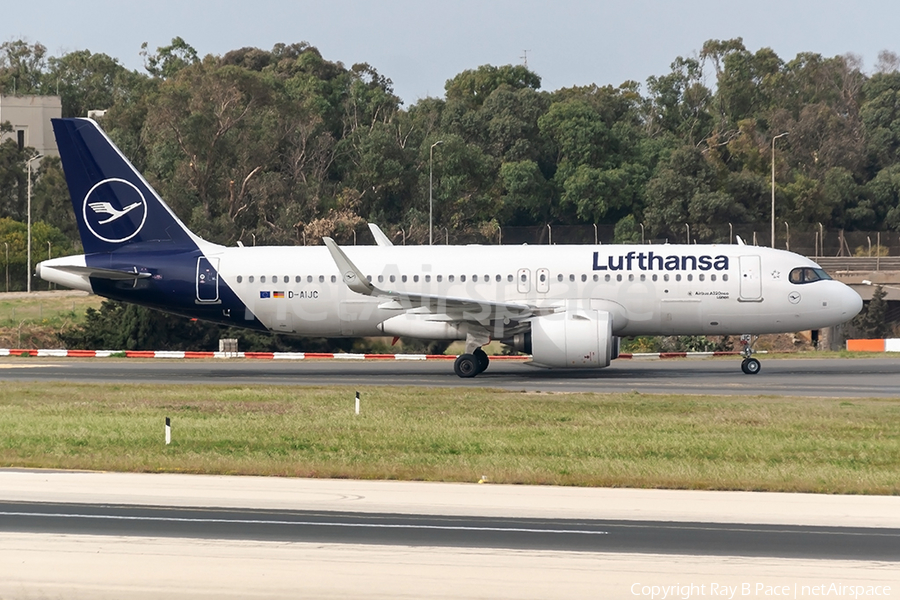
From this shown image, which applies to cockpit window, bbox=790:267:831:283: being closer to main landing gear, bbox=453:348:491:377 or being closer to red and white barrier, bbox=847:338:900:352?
main landing gear, bbox=453:348:491:377

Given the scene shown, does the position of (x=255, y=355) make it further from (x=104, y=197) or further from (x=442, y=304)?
(x=442, y=304)

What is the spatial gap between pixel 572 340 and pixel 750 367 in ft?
20.2

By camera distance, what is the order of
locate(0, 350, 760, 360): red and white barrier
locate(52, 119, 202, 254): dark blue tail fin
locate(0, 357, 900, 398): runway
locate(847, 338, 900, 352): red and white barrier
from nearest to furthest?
1. locate(0, 357, 900, 398): runway
2. locate(52, 119, 202, 254): dark blue tail fin
3. locate(0, 350, 760, 360): red and white barrier
4. locate(847, 338, 900, 352): red and white barrier

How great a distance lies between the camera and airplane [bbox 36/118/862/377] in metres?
32.2

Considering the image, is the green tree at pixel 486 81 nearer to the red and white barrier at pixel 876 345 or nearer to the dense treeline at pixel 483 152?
the dense treeline at pixel 483 152

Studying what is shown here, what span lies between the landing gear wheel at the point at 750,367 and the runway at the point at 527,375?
24 cm

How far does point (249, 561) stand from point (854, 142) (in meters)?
102

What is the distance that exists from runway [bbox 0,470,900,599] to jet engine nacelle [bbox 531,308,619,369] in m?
14.5

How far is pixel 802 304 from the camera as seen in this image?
32.3 meters

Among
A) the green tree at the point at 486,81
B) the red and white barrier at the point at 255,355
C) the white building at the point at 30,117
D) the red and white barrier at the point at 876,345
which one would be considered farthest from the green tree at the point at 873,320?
the white building at the point at 30,117

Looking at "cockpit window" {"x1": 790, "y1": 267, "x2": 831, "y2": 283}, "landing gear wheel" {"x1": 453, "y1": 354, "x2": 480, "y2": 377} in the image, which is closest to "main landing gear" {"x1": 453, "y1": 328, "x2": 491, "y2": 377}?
"landing gear wheel" {"x1": 453, "y1": 354, "x2": 480, "y2": 377}

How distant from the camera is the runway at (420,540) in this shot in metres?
10.7

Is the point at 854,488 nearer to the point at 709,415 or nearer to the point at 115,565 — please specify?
the point at 709,415

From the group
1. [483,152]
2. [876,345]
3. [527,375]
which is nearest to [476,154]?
[483,152]
